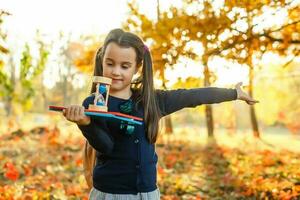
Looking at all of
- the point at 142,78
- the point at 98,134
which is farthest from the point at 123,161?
the point at 142,78

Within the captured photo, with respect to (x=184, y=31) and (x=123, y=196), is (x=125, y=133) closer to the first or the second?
(x=123, y=196)

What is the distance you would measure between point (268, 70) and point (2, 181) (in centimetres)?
1853

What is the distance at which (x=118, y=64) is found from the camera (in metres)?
2.42

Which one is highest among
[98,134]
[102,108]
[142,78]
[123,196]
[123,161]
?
[142,78]

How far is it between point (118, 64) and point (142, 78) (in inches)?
11.3

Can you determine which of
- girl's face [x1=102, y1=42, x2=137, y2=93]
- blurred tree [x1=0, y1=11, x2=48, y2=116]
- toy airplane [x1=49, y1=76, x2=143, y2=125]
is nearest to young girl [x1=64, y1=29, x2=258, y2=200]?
girl's face [x1=102, y1=42, x2=137, y2=93]

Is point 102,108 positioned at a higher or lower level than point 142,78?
lower

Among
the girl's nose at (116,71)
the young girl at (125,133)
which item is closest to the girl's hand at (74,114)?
the young girl at (125,133)

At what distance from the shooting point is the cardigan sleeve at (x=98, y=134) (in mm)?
2182

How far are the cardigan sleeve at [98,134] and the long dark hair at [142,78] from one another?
256mm

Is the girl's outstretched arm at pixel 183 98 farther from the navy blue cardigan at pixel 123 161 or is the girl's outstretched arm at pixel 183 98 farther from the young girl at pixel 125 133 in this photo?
the navy blue cardigan at pixel 123 161

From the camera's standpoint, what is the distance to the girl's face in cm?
241

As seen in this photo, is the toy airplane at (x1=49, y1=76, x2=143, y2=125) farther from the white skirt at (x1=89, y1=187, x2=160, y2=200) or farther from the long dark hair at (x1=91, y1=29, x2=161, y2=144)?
the white skirt at (x1=89, y1=187, x2=160, y2=200)

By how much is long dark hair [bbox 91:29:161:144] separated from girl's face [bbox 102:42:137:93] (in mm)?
43
